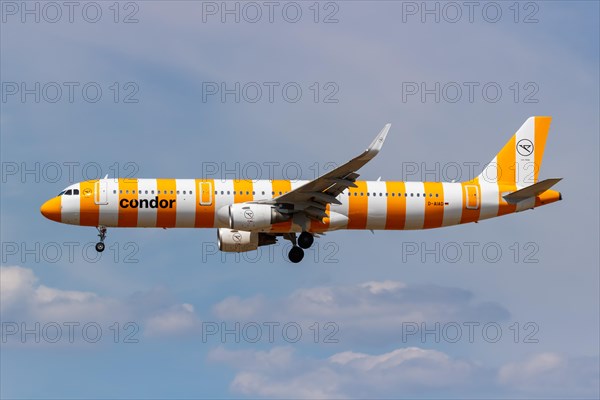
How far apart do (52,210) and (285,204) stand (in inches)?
465

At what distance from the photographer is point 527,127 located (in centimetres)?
7275

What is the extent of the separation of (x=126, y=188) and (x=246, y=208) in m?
6.23

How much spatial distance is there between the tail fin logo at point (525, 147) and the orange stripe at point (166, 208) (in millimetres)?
20425

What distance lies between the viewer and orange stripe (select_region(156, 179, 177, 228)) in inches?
2525

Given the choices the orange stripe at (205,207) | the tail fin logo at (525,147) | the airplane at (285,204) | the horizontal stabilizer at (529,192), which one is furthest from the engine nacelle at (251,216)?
the tail fin logo at (525,147)

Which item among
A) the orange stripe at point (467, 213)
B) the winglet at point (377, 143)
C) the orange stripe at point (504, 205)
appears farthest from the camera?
the orange stripe at point (504, 205)

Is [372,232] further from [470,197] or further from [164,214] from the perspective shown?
[164,214]

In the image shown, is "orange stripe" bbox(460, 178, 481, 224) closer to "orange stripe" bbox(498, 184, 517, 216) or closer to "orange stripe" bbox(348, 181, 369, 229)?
"orange stripe" bbox(498, 184, 517, 216)

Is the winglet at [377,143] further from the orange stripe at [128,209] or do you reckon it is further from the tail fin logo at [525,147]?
the tail fin logo at [525,147]

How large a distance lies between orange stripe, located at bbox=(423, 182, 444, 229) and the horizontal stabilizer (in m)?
3.76

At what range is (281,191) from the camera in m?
65.8

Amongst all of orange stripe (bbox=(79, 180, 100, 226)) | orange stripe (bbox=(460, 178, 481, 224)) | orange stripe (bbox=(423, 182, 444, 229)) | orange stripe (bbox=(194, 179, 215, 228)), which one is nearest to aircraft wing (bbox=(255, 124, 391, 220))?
orange stripe (bbox=(194, 179, 215, 228))

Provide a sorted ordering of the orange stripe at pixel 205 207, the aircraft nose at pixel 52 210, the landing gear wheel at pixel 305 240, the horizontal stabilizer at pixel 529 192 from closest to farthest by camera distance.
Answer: the orange stripe at pixel 205 207, the aircraft nose at pixel 52 210, the landing gear wheel at pixel 305 240, the horizontal stabilizer at pixel 529 192

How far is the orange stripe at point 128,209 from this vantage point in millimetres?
64062
